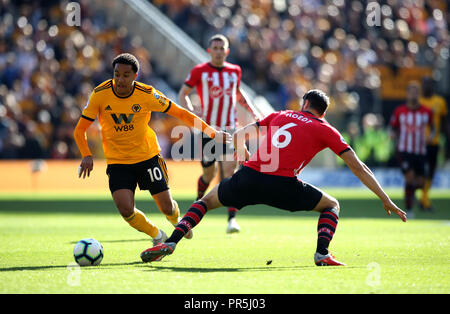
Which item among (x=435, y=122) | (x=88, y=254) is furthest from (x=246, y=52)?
(x=88, y=254)

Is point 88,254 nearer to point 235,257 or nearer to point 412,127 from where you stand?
point 235,257

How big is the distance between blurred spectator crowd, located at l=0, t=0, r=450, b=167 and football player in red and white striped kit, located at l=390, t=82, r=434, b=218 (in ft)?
25.4

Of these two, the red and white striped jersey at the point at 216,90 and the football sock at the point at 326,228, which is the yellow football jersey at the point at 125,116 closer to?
the football sock at the point at 326,228

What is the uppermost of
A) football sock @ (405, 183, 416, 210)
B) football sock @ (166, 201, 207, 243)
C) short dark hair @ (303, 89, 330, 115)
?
short dark hair @ (303, 89, 330, 115)

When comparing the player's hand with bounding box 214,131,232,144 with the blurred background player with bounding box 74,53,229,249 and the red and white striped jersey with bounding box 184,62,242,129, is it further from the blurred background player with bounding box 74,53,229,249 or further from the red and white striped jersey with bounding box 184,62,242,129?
the red and white striped jersey with bounding box 184,62,242,129

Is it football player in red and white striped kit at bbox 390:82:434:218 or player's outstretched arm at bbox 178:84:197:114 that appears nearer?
player's outstretched arm at bbox 178:84:197:114

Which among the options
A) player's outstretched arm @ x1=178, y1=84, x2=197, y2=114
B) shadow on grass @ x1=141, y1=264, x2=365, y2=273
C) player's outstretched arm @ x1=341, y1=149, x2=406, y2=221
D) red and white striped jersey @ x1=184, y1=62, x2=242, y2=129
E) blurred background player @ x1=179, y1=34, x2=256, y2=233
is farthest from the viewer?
red and white striped jersey @ x1=184, y1=62, x2=242, y2=129

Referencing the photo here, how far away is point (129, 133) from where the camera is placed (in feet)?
27.6

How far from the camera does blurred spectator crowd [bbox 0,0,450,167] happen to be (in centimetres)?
2127

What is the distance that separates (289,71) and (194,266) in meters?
18.3

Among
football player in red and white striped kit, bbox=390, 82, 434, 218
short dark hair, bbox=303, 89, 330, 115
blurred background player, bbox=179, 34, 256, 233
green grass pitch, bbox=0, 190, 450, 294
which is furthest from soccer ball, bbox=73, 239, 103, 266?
football player in red and white striped kit, bbox=390, 82, 434, 218

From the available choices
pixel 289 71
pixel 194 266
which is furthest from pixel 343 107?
pixel 194 266

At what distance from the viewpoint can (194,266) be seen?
7.41 m

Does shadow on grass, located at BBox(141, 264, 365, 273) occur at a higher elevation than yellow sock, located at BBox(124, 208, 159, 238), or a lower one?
lower
